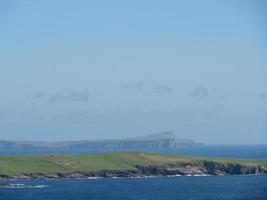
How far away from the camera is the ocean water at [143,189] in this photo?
13125cm

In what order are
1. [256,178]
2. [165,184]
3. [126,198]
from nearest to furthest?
[126,198] < [165,184] < [256,178]

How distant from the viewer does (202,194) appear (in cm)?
13638

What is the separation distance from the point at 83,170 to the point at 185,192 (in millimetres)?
58380

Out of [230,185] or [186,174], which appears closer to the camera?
[230,185]

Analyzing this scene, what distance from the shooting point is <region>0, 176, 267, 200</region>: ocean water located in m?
131

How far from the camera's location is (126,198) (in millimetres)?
129500

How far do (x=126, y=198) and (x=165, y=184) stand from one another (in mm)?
35202

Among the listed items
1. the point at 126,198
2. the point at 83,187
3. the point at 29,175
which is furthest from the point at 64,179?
the point at 126,198

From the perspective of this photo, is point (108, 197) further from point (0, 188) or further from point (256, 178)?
point (256, 178)

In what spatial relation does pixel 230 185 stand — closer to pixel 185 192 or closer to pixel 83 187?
pixel 185 192

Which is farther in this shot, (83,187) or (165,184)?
(165,184)

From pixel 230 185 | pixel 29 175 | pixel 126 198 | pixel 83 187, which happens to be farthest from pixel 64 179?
pixel 126 198

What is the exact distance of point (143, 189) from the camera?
14888cm

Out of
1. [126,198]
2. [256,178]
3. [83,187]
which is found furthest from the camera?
[256,178]
